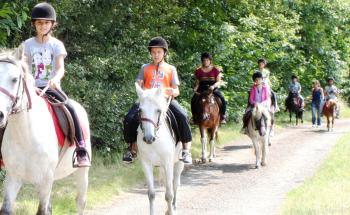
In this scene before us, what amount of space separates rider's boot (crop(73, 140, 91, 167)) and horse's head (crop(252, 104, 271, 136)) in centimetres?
878

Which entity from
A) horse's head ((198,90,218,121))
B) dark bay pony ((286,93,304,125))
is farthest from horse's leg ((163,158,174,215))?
dark bay pony ((286,93,304,125))

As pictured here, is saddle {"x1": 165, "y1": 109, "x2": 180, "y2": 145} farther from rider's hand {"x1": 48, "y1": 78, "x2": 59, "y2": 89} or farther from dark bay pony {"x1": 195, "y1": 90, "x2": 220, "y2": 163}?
dark bay pony {"x1": 195, "y1": 90, "x2": 220, "y2": 163}

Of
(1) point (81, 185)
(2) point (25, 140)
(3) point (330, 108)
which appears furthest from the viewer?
(3) point (330, 108)

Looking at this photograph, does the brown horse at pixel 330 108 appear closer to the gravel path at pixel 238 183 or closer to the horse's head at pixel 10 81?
the gravel path at pixel 238 183

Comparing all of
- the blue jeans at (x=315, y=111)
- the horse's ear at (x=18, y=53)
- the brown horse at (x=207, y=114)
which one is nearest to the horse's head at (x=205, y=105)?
the brown horse at (x=207, y=114)

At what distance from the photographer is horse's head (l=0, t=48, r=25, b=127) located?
5.42 meters

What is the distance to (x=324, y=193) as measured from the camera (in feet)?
34.5

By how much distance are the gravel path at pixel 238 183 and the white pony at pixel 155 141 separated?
1206 mm

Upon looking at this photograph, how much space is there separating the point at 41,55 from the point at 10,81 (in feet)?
5.17

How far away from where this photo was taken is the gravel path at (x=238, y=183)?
10.3 meters

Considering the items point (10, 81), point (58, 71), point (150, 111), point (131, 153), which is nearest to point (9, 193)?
point (10, 81)

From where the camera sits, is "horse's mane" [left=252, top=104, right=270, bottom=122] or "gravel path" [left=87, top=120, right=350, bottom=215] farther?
"horse's mane" [left=252, top=104, right=270, bottom=122]

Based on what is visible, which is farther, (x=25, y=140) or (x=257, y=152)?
(x=257, y=152)

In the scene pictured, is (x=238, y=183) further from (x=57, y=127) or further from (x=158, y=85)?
(x=57, y=127)
